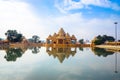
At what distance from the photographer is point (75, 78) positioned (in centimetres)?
923

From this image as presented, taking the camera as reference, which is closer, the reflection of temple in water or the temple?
the reflection of temple in water

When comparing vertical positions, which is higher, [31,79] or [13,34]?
[13,34]

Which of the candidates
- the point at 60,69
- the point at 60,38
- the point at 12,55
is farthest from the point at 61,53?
the point at 60,38

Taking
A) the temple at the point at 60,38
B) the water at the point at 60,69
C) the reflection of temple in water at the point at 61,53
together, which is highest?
the temple at the point at 60,38

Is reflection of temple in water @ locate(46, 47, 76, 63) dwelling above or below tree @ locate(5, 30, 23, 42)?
below

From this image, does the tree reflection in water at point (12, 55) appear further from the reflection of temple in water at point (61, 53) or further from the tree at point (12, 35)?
the tree at point (12, 35)

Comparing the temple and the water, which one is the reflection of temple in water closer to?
the water

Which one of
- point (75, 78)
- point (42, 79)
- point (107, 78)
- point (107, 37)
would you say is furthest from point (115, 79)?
point (107, 37)

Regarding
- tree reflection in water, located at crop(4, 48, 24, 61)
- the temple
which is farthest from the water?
the temple

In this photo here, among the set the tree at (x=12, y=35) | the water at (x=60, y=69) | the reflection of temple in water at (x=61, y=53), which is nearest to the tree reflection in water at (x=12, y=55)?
the water at (x=60, y=69)

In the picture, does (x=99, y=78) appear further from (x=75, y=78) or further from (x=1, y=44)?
(x=1, y=44)

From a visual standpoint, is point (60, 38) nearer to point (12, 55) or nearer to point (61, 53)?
point (61, 53)

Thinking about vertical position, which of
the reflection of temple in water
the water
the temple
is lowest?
the water

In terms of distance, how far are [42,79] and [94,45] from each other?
4473 cm
